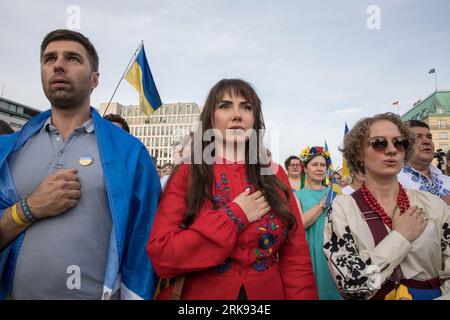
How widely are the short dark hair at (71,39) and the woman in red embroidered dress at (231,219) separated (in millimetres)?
908

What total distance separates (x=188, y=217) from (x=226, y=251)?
31 cm

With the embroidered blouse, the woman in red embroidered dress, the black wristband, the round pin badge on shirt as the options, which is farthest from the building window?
the black wristband

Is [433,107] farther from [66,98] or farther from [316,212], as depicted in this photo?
[66,98]

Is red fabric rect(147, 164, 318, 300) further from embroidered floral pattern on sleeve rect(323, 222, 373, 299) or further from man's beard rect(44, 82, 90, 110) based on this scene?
man's beard rect(44, 82, 90, 110)

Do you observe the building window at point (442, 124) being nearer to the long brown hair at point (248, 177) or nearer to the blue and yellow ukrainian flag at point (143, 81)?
the blue and yellow ukrainian flag at point (143, 81)

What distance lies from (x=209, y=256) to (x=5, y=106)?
7791 cm

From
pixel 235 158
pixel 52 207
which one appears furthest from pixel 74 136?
pixel 235 158

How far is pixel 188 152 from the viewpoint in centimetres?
218

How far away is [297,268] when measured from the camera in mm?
1823

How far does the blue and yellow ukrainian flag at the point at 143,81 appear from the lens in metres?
8.00

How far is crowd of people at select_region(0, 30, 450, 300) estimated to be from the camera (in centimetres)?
166

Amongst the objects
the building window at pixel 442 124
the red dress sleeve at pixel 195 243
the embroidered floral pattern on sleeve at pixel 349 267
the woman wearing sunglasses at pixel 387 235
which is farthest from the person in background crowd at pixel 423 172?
the building window at pixel 442 124

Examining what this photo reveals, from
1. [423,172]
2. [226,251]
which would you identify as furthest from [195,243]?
[423,172]
